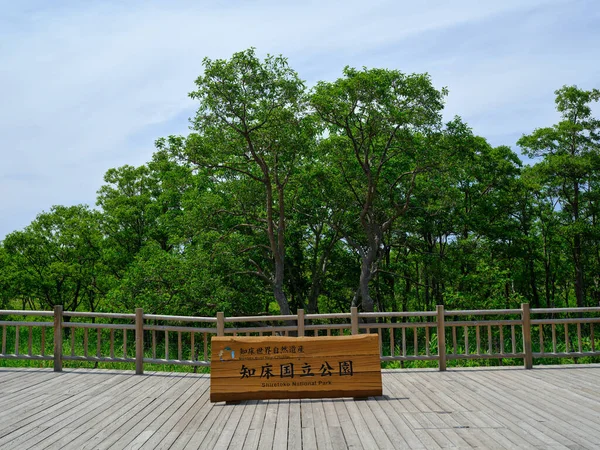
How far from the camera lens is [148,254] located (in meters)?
26.3

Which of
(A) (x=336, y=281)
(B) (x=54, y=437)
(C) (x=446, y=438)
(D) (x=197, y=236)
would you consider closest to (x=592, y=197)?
(A) (x=336, y=281)

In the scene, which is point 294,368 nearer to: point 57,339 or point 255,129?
point 57,339

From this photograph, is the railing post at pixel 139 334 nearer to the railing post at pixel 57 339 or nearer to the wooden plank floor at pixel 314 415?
the wooden plank floor at pixel 314 415

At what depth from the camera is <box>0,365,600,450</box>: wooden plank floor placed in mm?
5812

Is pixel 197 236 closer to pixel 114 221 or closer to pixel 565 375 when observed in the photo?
pixel 114 221

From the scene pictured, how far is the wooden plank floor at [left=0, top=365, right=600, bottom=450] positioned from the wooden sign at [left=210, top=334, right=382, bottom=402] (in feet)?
0.54

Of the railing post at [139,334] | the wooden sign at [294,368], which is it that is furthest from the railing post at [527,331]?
the railing post at [139,334]

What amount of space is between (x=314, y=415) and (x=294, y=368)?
97 cm

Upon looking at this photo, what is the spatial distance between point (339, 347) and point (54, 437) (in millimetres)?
3577

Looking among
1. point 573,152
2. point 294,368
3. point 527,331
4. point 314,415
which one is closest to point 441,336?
point 527,331

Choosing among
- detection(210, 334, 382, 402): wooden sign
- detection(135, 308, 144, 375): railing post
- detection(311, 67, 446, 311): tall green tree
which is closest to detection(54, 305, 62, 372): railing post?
detection(135, 308, 144, 375): railing post

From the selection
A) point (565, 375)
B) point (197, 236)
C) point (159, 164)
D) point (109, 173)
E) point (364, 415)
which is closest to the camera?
point (364, 415)

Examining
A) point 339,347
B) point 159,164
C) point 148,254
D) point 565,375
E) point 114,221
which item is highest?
point 159,164

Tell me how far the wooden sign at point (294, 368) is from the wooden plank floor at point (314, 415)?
0.54 ft
